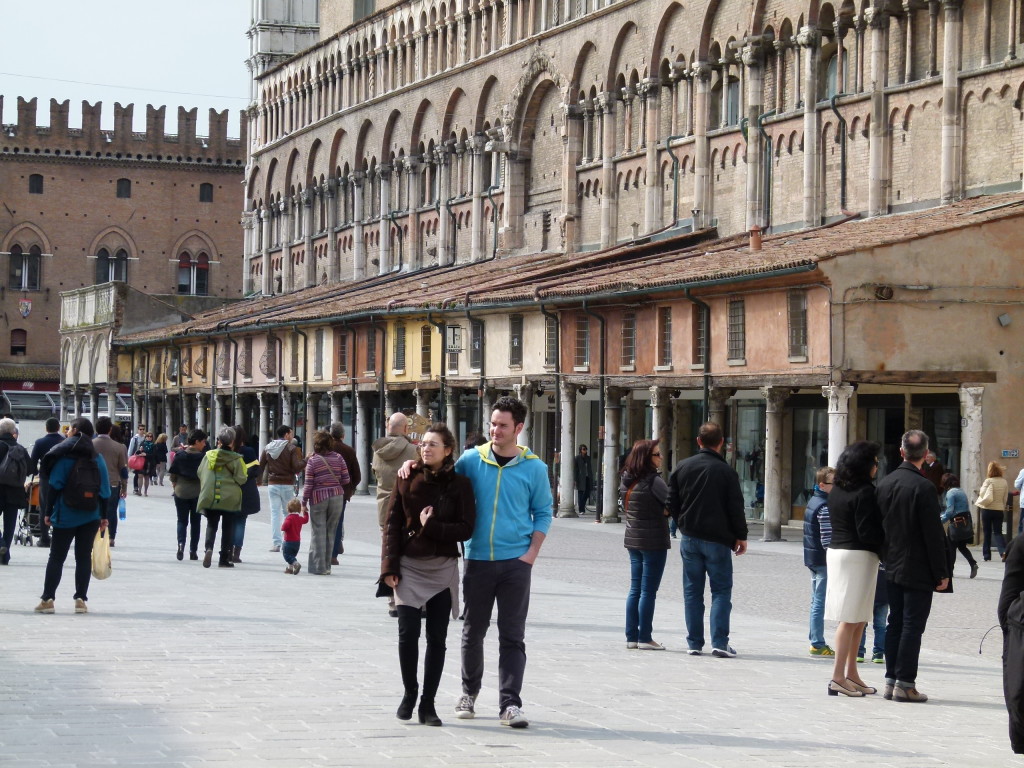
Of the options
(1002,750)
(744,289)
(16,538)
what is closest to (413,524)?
(1002,750)

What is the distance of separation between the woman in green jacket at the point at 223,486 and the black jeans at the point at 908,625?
1127 centimetres

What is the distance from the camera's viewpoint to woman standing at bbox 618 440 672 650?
1423 centimetres

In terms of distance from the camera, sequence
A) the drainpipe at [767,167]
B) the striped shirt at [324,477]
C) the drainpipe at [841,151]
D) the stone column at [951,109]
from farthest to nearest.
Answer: the drainpipe at [767,167] < the drainpipe at [841,151] < the stone column at [951,109] < the striped shirt at [324,477]

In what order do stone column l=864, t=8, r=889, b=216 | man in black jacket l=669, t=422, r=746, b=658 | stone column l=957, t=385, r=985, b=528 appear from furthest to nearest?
stone column l=864, t=8, r=889, b=216 → stone column l=957, t=385, r=985, b=528 → man in black jacket l=669, t=422, r=746, b=658

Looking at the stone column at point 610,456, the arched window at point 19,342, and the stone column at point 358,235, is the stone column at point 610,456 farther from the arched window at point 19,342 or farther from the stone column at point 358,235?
the arched window at point 19,342

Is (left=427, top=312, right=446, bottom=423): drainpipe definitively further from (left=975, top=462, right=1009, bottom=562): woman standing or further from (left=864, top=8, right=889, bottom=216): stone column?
(left=975, top=462, right=1009, bottom=562): woman standing

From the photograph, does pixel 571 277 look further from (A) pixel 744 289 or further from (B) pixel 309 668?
(B) pixel 309 668

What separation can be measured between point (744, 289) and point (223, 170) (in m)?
62.8

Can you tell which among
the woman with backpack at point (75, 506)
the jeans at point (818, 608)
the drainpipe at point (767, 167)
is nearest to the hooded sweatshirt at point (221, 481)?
the woman with backpack at point (75, 506)

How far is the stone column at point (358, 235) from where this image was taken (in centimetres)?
6562

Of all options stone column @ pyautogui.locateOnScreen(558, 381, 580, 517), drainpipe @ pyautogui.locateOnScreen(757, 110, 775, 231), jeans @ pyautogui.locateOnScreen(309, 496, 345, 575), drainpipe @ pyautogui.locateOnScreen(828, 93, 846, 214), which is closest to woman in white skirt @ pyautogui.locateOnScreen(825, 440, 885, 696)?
jeans @ pyautogui.locateOnScreen(309, 496, 345, 575)

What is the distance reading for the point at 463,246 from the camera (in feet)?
190

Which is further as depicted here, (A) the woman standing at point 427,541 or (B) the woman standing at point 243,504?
(B) the woman standing at point 243,504

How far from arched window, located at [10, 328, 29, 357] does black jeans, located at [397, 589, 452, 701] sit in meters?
81.6
